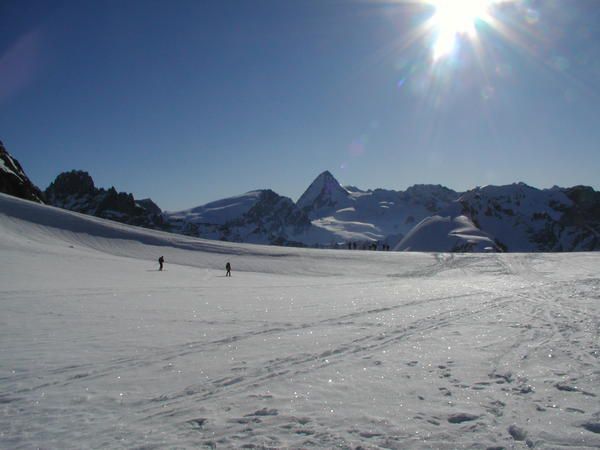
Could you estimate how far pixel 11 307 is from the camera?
1291cm

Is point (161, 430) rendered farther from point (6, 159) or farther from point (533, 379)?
point (6, 159)

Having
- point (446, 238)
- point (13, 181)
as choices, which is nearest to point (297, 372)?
point (13, 181)

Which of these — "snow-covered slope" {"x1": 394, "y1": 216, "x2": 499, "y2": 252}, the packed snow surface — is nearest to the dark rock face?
the packed snow surface

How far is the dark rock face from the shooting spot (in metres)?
86.5

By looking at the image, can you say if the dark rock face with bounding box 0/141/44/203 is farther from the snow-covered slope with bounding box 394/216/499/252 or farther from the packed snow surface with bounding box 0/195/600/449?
the snow-covered slope with bounding box 394/216/499/252

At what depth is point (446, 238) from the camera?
476ft

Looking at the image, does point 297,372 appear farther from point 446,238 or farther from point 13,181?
point 446,238

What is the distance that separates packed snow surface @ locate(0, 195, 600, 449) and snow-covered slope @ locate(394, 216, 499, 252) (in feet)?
419

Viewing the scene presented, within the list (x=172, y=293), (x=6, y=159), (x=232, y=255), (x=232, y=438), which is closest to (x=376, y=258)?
(x=232, y=255)

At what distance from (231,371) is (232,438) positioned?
2.27 meters

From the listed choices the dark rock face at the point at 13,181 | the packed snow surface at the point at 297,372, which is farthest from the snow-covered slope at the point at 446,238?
the packed snow surface at the point at 297,372

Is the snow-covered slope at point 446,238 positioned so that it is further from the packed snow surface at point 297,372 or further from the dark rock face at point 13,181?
the packed snow surface at point 297,372

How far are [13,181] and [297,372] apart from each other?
105m

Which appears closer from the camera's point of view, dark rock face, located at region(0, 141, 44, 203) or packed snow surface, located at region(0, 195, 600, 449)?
packed snow surface, located at region(0, 195, 600, 449)
